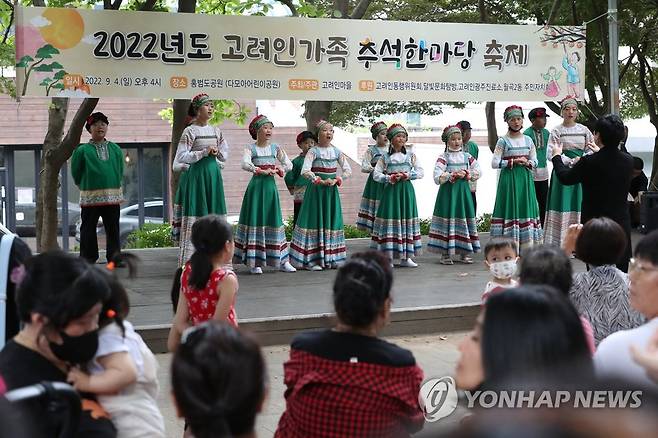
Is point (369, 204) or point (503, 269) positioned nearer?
point (503, 269)

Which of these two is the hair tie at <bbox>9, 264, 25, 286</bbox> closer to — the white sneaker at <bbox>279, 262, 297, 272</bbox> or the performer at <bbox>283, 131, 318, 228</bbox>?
the white sneaker at <bbox>279, 262, 297, 272</bbox>

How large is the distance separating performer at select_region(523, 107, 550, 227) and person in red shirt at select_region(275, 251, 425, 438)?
7.84 metres

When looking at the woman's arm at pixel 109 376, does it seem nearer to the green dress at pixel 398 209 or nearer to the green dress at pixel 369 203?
the green dress at pixel 398 209

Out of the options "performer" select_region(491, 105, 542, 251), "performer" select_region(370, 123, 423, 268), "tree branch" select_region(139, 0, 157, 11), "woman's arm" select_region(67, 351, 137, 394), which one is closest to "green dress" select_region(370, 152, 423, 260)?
"performer" select_region(370, 123, 423, 268)

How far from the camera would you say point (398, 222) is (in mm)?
10117

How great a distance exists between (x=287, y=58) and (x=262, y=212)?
157 cm

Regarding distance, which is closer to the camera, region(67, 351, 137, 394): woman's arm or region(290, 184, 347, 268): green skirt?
region(67, 351, 137, 394): woman's arm

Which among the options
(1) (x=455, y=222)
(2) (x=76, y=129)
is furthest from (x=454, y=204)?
(2) (x=76, y=129)

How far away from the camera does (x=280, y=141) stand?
21.5 meters

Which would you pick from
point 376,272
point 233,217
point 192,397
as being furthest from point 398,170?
point 233,217

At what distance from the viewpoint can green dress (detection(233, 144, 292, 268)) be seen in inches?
378

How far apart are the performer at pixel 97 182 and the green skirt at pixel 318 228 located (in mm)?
1767

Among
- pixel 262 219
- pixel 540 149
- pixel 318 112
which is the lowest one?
pixel 262 219

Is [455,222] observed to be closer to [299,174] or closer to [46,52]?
[299,174]
